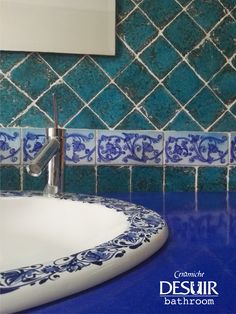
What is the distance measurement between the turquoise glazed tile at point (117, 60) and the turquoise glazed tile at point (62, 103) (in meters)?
0.10

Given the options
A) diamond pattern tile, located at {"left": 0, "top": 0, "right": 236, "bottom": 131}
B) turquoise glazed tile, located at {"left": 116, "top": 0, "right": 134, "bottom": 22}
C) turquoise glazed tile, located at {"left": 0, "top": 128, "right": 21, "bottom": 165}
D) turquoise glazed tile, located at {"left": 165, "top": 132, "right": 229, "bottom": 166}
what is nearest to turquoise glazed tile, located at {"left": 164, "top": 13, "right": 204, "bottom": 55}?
diamond pattern tile, located at {"left": 0, "top": 0, "right": 236, "bottom": 131}

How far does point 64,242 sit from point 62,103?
13.9 inches

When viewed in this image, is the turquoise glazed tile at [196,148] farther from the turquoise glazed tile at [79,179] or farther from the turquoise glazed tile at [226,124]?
the turquoise glazed tile at [79,179]

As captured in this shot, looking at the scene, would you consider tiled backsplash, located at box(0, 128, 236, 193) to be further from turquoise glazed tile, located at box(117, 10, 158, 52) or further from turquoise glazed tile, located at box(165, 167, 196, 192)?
turquoise glazed tile, located at box(117, 10, 158, 52)

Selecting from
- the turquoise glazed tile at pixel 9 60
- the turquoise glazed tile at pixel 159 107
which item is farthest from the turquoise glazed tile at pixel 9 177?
the turquoise glazed tile at pixel 159 107

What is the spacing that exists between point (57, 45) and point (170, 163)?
378 mm

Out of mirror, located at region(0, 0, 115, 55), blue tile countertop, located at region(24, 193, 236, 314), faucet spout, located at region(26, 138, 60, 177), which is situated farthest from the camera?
mirror, located at region(0, 0, 115, 55)

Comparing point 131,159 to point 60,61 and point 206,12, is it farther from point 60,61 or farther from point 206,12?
point 206,12

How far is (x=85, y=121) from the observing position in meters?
0.79

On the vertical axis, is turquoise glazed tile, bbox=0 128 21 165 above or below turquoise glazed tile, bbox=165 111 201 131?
below

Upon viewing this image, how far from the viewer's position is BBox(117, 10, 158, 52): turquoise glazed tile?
800mm

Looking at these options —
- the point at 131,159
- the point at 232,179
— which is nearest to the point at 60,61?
the point at 131,159

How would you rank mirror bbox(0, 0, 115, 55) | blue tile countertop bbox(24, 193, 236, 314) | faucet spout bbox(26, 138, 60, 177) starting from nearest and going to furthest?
blue tile countertop bbox(24, 193, 236, 314) → faucet spout bbox(26, 138, 60, 177) → mirror bbox(0, 0, 115, 55)


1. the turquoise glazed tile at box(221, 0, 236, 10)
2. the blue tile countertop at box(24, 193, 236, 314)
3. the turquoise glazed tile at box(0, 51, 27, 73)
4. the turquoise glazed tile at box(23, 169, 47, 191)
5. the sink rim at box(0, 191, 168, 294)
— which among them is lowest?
the blue tile countertop at box(24, 193, 236, 314)
